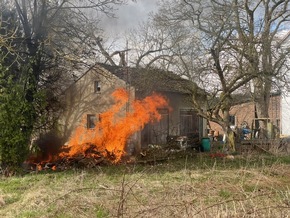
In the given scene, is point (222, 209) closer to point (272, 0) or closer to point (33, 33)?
point (33, 33)

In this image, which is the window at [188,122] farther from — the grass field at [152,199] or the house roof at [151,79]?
A: the grass field at [152,199]

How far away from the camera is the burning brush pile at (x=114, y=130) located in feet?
58.6

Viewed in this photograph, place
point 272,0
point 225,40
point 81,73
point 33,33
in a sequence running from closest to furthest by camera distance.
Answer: point 33,33 → point 225,40 → point 81,73 → point 272,0

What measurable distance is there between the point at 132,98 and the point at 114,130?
2091 mm

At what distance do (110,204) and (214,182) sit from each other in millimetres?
2944

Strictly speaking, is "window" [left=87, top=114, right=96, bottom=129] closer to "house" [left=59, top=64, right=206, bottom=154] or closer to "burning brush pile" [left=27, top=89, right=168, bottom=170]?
"house" [left=59, top=64, right=206, bottom=154]

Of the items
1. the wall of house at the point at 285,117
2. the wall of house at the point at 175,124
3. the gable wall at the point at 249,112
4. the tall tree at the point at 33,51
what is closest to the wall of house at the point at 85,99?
the wall of house at the point at 175,124

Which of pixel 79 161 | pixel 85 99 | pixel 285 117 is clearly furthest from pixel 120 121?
pixel 285 117

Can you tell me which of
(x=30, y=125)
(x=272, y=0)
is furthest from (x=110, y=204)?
(x=272, y=0)

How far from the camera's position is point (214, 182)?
29.7 feet

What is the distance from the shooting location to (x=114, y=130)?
20688 mm

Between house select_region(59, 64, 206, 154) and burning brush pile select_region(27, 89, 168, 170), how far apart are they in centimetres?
30

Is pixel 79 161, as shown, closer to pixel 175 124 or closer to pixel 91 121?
pixel 91 121

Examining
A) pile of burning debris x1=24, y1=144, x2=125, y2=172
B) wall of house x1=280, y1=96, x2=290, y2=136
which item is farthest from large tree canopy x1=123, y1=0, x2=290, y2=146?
wall of house x1=280, y1=96, x2=290, y2=136
